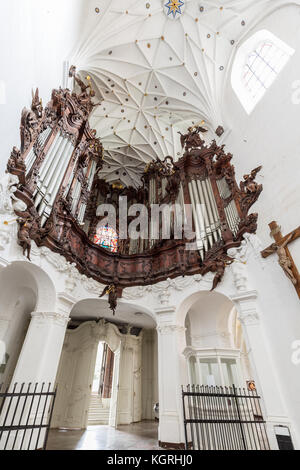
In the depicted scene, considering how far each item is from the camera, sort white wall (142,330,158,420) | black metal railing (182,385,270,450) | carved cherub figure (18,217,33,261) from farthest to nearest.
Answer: white wall (142,330,158,420)
carved cherub figure (18,217,33,261)
black metal railing (182,385,270,450)

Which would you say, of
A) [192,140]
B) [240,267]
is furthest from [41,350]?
[192,140]

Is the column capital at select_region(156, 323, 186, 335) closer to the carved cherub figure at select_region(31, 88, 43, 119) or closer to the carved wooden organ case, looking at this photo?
the carved wooden organ case

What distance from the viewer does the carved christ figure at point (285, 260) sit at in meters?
5.26

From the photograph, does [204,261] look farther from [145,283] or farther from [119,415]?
[119,415]

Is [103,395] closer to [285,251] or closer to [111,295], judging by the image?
[111,295]

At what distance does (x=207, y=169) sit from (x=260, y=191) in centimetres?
347

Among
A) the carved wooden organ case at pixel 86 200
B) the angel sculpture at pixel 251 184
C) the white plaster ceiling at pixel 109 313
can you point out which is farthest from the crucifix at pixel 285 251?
the white plaster ceiling at pixel 109 313

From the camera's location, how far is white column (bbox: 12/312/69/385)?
5336 mm

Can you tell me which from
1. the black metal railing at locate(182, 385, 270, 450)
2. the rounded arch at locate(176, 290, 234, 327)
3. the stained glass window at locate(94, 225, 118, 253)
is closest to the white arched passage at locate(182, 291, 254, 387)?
the rounded arch at locate(176, 290, 234, 327)

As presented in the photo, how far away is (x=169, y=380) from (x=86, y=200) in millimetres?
7481

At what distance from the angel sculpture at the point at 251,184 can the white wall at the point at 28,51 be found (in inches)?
274

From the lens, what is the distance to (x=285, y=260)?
5469 mm

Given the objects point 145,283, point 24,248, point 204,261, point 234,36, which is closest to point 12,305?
point 24,248

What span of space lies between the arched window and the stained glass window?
339 inches
